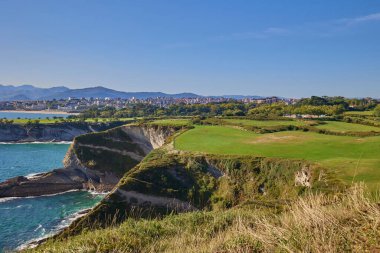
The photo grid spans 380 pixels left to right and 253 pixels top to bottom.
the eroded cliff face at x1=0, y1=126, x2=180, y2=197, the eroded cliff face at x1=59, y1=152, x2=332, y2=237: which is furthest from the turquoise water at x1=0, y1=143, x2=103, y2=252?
the eroded cliff face at x1=59, y1=152, x2=332, y2=237

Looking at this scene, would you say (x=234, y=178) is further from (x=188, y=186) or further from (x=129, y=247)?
(x=129, y=247)

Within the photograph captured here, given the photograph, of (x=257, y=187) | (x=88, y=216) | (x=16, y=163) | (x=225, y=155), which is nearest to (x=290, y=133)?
(x=225, y=155)

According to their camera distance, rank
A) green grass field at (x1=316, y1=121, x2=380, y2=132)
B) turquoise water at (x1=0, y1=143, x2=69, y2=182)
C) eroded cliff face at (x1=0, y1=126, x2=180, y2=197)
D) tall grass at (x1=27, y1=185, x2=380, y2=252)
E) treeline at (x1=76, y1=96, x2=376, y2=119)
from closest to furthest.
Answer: tall grass at (x1=27, y1=185, x2=380, y2=252) < green grass field at (x1=316, y1=121, x2=380, y2=132) < eroded cliff face at (x1=0, y1=126, x2=180, y2=197) < turquoise water at (x1=0, y1=143, x2=69, y2=182) < treeline at (x1=76, y1=96, x2=376, y2=119)

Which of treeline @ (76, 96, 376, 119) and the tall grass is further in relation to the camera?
treeline @ (76, 96, 376, 119)

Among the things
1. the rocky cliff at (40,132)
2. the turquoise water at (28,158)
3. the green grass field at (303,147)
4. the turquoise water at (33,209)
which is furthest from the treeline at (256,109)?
the turquoise water at (33,209)

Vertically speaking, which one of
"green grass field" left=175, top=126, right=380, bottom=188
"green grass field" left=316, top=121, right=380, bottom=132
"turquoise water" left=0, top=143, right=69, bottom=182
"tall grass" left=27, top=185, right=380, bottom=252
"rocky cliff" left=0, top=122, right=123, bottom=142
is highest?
"tall grass" left=27, top=185, right=380, bottom=252

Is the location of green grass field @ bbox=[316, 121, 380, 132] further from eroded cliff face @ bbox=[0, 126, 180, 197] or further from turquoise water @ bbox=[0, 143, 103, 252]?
turquoise water @ bbox=[0, 143, 103, 252]
